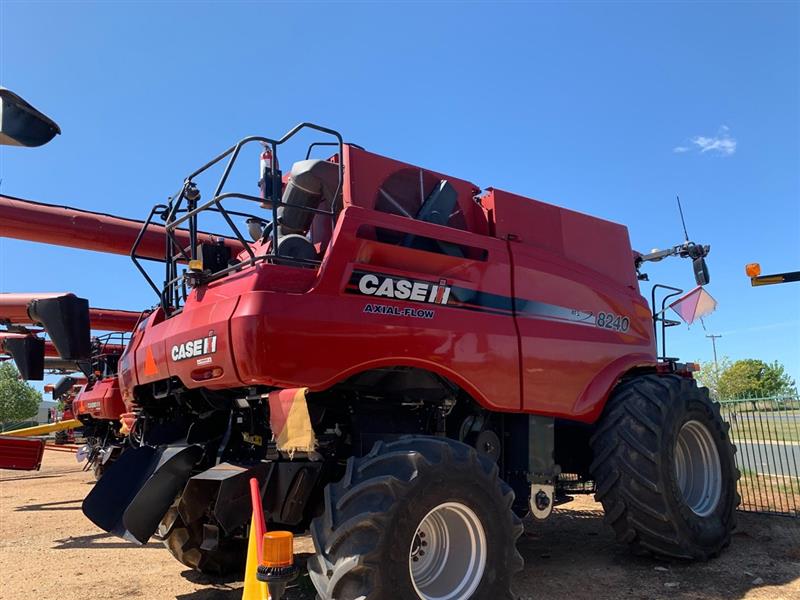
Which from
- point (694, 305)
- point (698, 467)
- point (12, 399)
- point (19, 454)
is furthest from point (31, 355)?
point (12, 399)

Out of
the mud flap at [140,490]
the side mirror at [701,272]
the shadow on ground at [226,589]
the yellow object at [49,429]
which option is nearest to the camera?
the mud flap at [140,490]

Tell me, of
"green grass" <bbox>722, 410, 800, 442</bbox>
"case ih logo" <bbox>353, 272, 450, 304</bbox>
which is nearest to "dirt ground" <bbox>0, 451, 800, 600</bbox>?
"case ih logo" <bbox>353, 272, 450, 304</bbox>

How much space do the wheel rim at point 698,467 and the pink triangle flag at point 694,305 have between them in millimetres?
1631

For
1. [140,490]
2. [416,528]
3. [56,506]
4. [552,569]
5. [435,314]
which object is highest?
[435,314]

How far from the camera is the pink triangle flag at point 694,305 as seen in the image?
A: 7051mm

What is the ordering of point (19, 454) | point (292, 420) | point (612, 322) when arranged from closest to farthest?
1. point (292, 420)
2. point (612, 322)
3. point (19, 454)

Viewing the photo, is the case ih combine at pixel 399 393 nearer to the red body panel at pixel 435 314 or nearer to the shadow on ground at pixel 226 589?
the red body panel at pixel 435 314

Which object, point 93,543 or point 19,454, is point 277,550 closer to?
point 93,543

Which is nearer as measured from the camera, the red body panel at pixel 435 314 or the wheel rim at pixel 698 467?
the red body panel at pixel 435 314

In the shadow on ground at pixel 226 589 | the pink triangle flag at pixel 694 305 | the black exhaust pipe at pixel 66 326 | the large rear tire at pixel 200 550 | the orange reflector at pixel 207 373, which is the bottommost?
the shadow on ground at pixel 226 589

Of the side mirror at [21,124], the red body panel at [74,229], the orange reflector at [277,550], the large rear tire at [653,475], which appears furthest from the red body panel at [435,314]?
the red body panel at [74,229]

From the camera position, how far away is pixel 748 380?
5022 centimetres

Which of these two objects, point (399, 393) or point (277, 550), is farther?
point (399, 393)

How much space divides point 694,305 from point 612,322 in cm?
195
